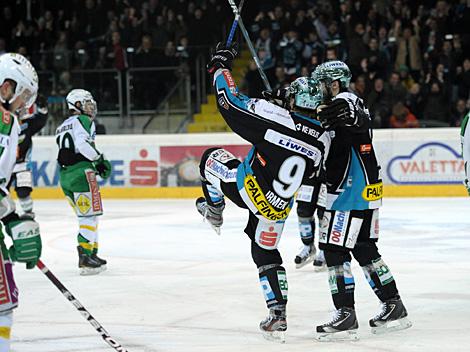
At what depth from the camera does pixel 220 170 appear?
523 centimetres

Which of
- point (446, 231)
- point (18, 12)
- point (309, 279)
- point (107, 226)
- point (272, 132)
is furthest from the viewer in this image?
point (18, 12)

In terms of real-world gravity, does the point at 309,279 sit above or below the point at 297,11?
below

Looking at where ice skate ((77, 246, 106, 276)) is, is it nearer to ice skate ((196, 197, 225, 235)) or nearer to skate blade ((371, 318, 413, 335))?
ice skate ((196, 197, 225, 235))

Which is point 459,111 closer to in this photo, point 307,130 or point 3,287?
point 307,130

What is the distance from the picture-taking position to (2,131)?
3621mm

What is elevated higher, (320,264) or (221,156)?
(221,156)

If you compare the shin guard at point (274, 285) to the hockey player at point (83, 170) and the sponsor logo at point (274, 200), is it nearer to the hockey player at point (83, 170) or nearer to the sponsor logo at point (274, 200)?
the sponsor logo at point (274, 200)

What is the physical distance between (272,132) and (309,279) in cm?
227

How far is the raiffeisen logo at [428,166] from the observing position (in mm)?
12156

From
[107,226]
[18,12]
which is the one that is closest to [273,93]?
[107,226]

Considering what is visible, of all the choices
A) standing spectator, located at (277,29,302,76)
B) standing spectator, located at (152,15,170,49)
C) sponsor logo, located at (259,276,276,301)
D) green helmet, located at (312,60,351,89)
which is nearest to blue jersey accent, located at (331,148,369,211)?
green helmet, located at (312,60,351,89)

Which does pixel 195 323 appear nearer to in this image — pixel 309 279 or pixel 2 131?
pixel 309 279

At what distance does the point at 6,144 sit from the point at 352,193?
205cm

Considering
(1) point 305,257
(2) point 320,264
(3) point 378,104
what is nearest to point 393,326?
(2) point 320,264
